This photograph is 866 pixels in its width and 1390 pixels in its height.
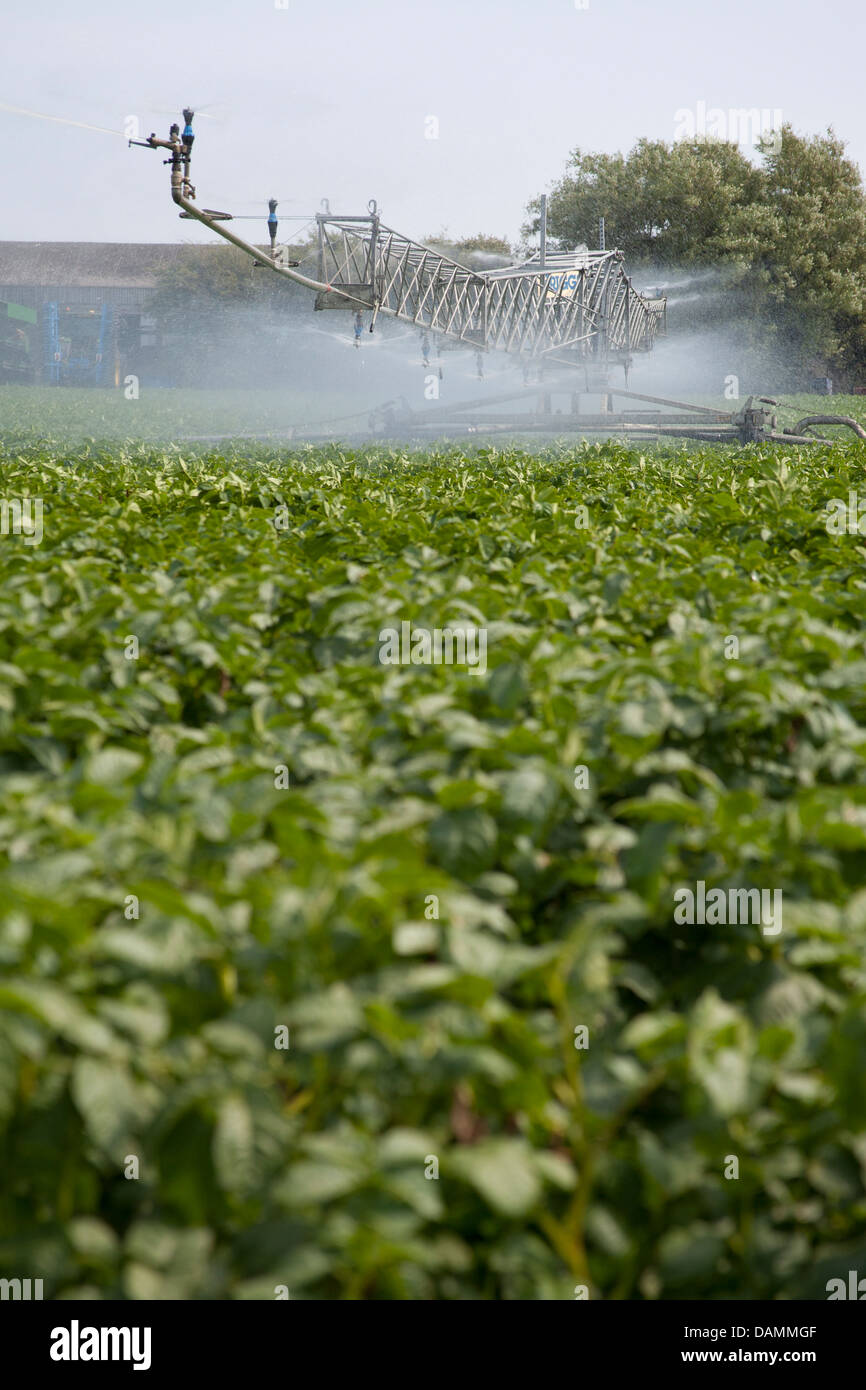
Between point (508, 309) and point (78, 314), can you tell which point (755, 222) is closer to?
point (508, 309)

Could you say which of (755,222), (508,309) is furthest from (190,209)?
(755,222)

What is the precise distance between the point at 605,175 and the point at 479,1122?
64.2 metres

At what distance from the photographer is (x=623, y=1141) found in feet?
5.90

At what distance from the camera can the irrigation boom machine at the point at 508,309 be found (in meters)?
20.2

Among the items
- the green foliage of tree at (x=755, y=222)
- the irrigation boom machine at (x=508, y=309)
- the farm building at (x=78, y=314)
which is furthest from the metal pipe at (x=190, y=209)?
the farm building at (x=78, y=314)

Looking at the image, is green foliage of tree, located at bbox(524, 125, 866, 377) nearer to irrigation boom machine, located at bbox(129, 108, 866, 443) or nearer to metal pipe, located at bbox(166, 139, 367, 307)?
irrigation boom machine, located at bbox(129, 108, 866, 443)

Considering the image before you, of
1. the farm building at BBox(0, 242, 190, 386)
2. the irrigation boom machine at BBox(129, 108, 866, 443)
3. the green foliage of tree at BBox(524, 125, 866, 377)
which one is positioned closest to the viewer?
the irrigation boom machine at BBox(129, 108, 866, 443)

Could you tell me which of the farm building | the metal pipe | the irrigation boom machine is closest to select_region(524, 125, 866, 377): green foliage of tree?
the irrigation boom machine

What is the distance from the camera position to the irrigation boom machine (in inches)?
797

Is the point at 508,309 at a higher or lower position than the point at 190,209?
higher

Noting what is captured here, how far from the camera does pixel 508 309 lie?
97.3ft

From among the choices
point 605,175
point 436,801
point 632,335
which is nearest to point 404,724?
point 436,801

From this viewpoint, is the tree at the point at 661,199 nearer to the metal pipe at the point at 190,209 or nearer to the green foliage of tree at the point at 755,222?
the green foliage of tree at the point at 755,222

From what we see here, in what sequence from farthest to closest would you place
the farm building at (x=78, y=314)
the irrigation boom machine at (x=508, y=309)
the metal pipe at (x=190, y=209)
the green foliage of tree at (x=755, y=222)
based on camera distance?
the farm building at (x=78, y=314) → the green foliage of tree at (x=755, y=222) → the irrigation boom machine at (x=508, y=309) → the metal pipe at (x=190, y=209)
